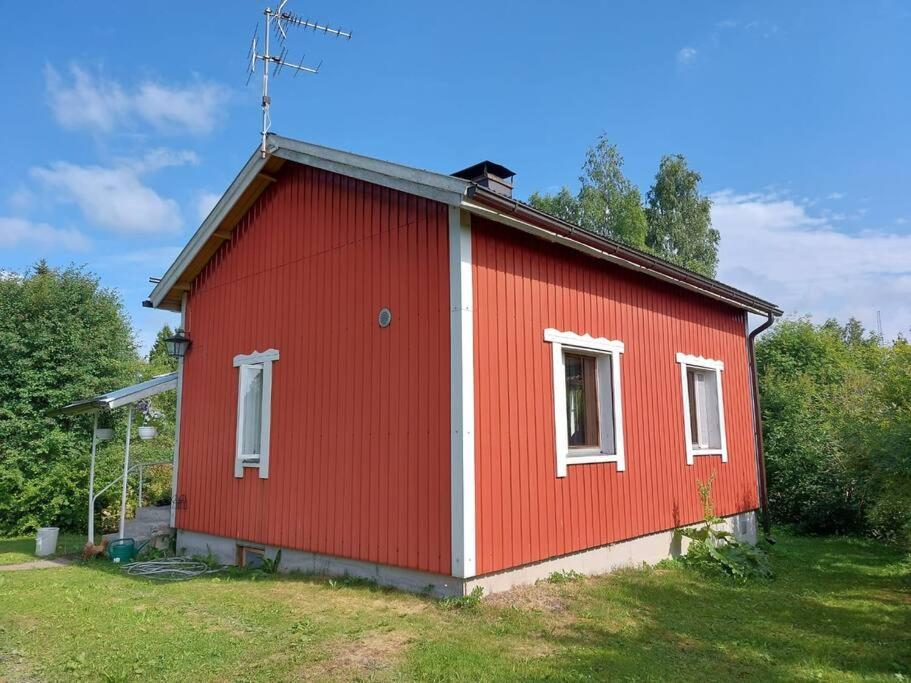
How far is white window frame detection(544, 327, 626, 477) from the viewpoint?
22.1 feet

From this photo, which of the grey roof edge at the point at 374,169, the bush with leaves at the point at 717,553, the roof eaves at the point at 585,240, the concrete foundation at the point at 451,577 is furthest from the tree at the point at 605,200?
the grey roof edge at the point at 374,169

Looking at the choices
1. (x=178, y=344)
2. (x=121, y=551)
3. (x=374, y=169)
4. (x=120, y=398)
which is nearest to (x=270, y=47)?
(x=374, y=169)

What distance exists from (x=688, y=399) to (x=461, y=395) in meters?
5.02

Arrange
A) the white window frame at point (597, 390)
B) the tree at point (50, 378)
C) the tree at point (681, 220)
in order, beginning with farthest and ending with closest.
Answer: the tree at point (681, 220), the tree at point (50, 378), the white window frame at point (597, 390)

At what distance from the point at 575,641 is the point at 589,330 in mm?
3683

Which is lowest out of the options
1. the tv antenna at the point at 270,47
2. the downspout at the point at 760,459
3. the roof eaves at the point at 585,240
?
the downspout at the point at 760,459

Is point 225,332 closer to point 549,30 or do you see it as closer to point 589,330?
point 589,330

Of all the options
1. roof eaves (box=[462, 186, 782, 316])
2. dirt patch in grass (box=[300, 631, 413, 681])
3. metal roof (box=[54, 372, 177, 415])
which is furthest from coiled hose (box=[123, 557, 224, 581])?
roof eaves (box=[462, 186, 782, 316])

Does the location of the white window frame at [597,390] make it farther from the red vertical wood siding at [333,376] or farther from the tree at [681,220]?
the tree at [681,220]

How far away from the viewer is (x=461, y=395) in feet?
19.1

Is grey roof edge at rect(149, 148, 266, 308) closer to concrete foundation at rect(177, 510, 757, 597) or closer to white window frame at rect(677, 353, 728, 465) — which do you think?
concrete foundation at rect(177, 510, 757, 597)

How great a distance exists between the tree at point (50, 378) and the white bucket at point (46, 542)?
2581 millimetres

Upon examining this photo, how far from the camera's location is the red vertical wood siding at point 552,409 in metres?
6.09

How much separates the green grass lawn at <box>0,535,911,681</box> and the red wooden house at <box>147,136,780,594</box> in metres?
0.62
